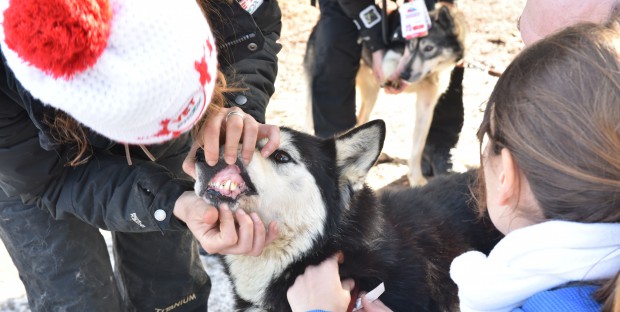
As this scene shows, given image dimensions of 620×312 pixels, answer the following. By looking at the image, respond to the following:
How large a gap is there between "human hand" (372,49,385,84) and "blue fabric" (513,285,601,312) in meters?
3.07

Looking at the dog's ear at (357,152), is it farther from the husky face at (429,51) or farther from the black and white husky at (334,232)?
the husky face at (429,51)

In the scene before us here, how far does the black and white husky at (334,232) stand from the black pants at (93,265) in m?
0.35

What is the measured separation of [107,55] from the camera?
3.66ft

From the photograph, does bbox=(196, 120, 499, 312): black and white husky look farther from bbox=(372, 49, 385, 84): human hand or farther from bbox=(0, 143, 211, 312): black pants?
bbox=(372, 49, 385, 84): human hand

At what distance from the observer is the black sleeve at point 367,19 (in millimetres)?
3705

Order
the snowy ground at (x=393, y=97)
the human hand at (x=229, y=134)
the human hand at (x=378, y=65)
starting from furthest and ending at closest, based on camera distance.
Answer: the human hand at (x=378, y=65)
the snowy ground at (x=393, y=97)
the human hand at (x=229, y=134)

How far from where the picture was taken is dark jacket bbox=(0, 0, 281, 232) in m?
1.65

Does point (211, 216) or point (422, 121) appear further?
point (422, 121)

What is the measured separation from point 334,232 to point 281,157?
33 centimetres

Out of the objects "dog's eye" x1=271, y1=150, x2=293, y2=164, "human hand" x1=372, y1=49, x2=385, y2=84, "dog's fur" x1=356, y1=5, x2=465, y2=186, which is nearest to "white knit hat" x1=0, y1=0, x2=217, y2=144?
"dog's eye" x1=271, y1=150, x2=293, y2=164

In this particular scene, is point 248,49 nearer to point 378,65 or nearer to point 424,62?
point 378,65

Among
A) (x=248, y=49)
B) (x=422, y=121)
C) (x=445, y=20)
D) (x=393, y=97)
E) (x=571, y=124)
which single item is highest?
(x=571, y=124)

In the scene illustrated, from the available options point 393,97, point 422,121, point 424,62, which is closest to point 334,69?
point 424,62

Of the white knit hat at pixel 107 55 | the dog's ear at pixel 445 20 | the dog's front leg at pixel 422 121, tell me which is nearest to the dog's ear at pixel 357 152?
the white knit hat at pixel 107 55
